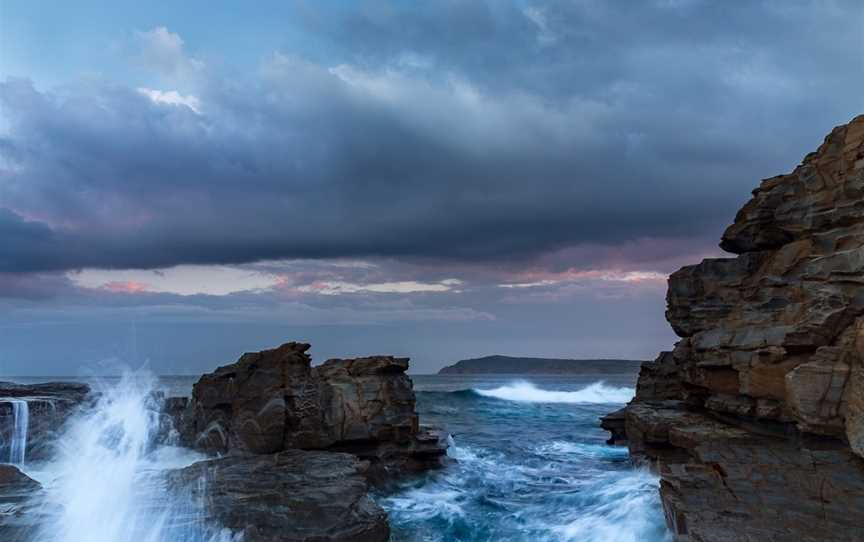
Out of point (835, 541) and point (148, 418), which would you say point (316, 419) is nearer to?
point (148, 418)

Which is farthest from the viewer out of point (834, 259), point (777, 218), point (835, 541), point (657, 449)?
point (657, 449)

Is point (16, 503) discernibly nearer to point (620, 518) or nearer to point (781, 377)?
point (620, 518)

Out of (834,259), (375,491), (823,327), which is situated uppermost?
(834,259)

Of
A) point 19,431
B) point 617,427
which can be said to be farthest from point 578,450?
point 19,431

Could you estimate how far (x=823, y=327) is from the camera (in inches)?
511

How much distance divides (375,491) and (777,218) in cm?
1477

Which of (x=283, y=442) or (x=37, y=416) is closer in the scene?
(x=283, y=442)

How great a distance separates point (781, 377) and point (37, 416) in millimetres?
21543

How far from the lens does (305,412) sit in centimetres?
1844

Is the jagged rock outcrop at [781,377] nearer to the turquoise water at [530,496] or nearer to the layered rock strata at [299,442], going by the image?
the turquoise water at [530,496]

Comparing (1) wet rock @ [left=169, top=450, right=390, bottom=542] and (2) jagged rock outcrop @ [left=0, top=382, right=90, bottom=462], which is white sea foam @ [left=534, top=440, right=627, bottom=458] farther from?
(2) jagged rock outcrop @ [left=0, top=382, right=90, bottom=462]

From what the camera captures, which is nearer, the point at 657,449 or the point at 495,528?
the point at 495,528

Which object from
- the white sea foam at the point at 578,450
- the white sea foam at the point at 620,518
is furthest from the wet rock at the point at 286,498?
the white sea foam at the point at 578,450

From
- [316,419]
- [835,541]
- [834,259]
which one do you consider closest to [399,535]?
[316,419]
